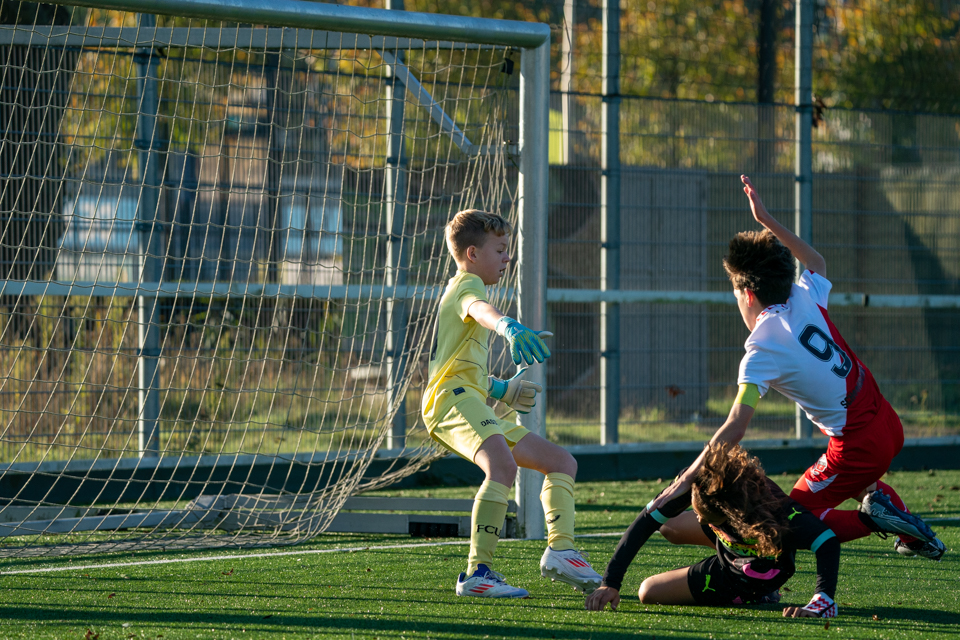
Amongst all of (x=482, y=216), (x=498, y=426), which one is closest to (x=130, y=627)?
(x=498, y=426)

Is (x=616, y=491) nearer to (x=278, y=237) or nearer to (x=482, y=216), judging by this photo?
(x=278, y=237)

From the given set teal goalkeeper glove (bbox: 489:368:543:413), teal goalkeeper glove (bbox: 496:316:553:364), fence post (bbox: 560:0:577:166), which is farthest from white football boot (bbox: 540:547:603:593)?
fence post (bbox: 560:0:577:166)

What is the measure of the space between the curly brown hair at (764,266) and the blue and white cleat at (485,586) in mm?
1273

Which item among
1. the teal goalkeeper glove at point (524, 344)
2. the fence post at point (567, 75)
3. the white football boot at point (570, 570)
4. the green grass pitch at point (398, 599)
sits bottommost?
the green grass pitch at point (398, 599)

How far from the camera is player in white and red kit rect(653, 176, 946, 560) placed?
3.19m

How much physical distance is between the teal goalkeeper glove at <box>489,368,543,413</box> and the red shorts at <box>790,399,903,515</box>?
986mm

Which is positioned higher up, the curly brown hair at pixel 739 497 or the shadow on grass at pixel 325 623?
the curly brown hair at pixel 739 497

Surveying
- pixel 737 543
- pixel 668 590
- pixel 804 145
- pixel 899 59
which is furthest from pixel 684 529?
pixel 899 59

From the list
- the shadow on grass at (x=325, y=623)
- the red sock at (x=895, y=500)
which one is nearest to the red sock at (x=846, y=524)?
the red sock at (x=895, y=500)

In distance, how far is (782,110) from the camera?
7758 mm

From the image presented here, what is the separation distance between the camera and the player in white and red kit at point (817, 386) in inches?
126

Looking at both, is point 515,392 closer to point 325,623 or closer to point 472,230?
point 472,230

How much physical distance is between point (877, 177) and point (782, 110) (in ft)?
3.41

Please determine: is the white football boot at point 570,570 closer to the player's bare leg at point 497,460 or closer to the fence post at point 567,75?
the player's bare leg at point 497,460
